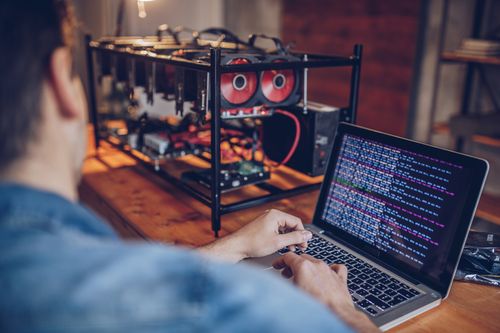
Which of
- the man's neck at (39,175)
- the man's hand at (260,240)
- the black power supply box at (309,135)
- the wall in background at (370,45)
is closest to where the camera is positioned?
the man's neck at (39,175)

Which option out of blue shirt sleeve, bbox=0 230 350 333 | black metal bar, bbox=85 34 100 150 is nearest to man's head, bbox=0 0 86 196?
blue shirt sleeve, bbox=0 230 350 333

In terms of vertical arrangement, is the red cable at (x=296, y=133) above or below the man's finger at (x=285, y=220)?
above

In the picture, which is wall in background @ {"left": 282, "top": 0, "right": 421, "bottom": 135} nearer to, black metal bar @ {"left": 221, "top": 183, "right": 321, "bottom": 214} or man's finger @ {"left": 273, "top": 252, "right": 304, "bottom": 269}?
black metal bar @ {"left": 221, "top": 183, "right": 321, "bottom": 214}

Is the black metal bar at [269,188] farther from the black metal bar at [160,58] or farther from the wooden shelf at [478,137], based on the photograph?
the wooden shelf at [478,137]

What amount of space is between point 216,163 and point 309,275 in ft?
1.68

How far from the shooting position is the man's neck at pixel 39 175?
0.50m

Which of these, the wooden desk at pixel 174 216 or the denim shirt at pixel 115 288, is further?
the wooden desk at pixel 174 216

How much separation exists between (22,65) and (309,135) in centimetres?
112

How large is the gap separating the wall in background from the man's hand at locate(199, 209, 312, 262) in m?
2.56

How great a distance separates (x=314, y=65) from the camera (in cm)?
147

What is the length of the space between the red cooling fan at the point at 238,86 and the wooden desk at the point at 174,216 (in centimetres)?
34

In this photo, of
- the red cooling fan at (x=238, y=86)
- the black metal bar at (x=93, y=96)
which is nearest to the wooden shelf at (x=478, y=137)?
the red cooling fan at (x=238, y=86)

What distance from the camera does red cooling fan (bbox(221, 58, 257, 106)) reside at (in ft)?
4.57

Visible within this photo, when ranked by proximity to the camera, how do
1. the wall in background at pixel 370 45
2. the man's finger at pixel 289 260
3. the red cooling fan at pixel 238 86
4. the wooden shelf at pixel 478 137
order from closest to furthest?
the man's finger at pixel 289 260
the red cooling fan at pixel 238 86
the wooden shelf at pixel 478 137
the wall in background at pixel 370 45
